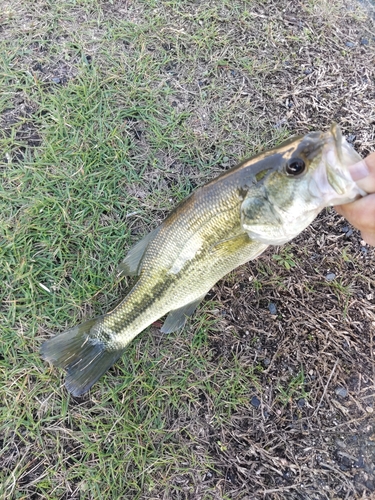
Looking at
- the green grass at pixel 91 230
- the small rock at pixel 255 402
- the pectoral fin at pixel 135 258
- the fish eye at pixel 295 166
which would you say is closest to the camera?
the fish eye at pixel 295 166

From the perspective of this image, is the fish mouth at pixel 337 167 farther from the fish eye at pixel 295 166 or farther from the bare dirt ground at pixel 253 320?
the bare dirt ground at pixel 253 320

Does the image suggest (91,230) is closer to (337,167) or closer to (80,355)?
(80,355)

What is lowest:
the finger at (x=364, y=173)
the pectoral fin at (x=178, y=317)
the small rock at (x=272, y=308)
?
the small rock at (x=272, y=308)

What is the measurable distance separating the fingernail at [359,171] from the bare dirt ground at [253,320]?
46.1 inches

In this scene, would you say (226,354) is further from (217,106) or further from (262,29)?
(262,29)

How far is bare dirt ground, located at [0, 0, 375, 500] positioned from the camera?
8.99ft

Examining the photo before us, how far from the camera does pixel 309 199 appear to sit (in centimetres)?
211

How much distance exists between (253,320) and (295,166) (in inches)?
53.8

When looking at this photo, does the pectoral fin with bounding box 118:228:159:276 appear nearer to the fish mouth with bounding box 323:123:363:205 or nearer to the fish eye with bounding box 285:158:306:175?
the fish eye with bounding box 285:158:306:175

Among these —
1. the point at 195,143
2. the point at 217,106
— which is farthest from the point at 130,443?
the point at 217,106

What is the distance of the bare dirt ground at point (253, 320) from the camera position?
274 centimetres

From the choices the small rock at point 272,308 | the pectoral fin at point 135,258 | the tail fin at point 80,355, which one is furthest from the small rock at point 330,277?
the tail fin at point 80,355

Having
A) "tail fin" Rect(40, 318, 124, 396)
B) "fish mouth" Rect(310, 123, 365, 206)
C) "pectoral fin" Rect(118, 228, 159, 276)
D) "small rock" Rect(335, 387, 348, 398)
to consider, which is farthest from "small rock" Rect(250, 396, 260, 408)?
"fish mouth" Rect(310, 123, 365, 206)

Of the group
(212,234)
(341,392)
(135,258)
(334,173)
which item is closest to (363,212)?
(334,173)
